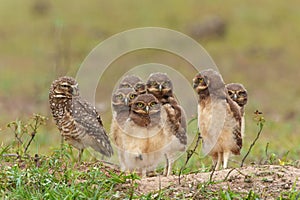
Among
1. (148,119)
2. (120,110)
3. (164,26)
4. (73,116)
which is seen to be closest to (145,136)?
(148,119)

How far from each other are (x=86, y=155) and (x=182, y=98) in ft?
4.64

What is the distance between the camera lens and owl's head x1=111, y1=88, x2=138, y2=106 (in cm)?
668

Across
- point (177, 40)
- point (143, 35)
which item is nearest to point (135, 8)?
point (143, 35)

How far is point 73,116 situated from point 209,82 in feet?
4.80

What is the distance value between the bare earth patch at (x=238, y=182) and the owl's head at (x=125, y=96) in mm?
1156

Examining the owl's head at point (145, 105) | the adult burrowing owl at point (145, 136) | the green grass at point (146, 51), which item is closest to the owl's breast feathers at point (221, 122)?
the adult burrowing owl at point (145, 136)

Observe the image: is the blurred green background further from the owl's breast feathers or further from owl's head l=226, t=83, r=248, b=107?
the owl's breast feathers

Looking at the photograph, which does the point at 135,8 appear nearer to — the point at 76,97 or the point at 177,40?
the point at 177,40

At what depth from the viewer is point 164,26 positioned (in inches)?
838

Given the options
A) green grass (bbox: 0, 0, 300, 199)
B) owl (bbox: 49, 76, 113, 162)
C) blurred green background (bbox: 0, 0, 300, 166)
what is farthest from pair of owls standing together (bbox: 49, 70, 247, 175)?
blurred green background (bbox: 0, 0, 300, 166)

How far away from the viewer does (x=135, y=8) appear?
73.6ft

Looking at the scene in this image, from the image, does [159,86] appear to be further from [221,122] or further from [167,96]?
[221,122]

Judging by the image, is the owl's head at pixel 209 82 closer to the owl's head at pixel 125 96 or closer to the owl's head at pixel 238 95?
the owl's head at pixel 238 95

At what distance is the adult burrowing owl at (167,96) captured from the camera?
6.74m
